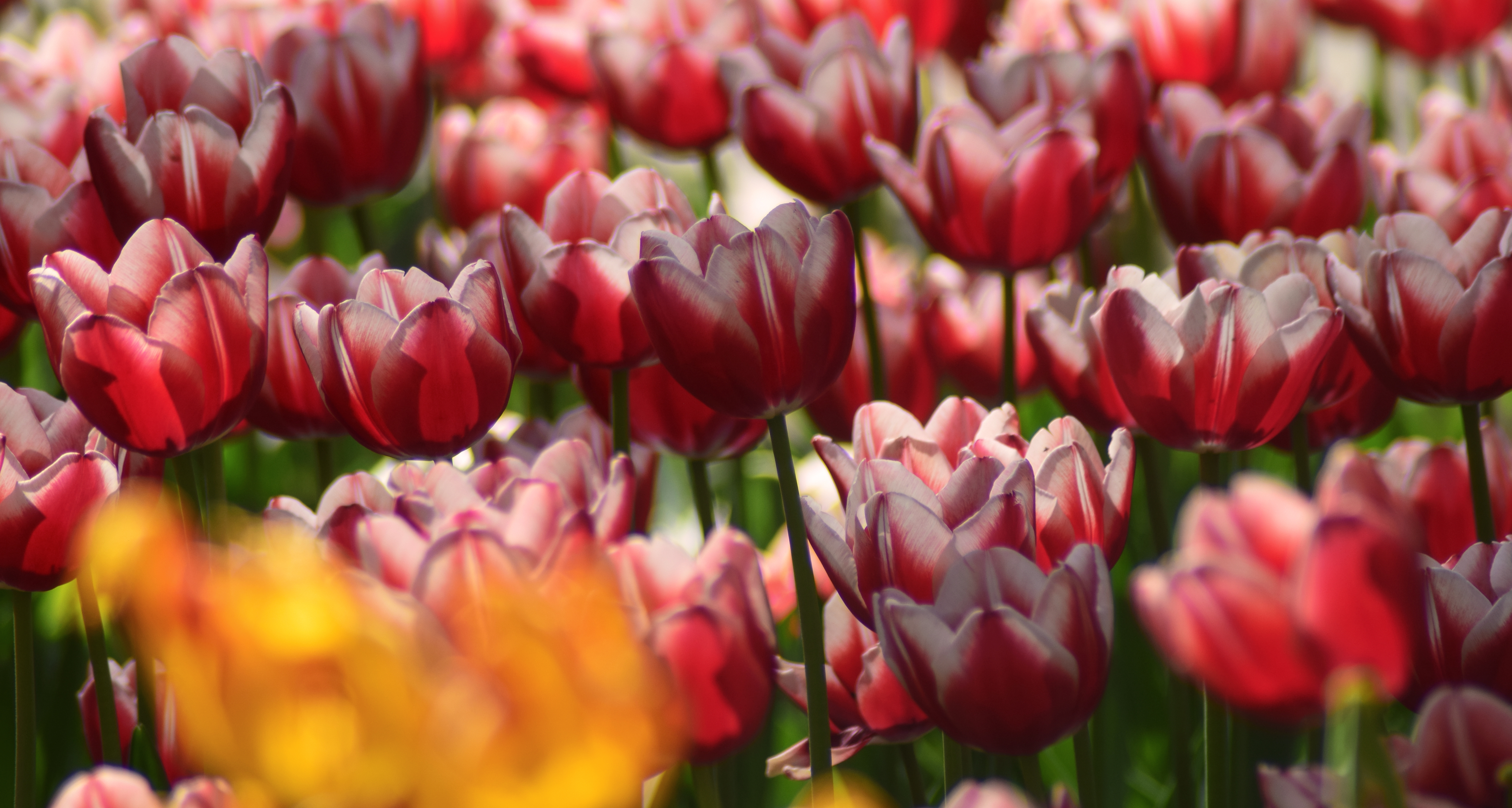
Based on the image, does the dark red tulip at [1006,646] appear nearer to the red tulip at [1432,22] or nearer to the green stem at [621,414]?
the green stem at [621,414]

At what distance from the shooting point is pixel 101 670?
71cm

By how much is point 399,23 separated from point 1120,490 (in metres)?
0.87

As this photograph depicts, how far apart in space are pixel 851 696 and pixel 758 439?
0.87 feet

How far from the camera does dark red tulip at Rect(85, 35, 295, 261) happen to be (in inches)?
30.8

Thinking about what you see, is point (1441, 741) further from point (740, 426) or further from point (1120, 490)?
point (740, 426)

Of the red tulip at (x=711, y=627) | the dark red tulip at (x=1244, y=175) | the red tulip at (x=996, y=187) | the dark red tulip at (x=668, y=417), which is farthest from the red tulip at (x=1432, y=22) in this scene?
the red tulip at (x=711, y=627)

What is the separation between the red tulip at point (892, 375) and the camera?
100cm

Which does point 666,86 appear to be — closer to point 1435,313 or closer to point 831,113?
point 831,113

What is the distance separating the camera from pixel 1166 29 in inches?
51.1

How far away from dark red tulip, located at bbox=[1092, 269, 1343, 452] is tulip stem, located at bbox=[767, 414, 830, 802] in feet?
0.63

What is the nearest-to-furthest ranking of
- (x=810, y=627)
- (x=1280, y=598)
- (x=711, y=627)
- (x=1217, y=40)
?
(x=1280, y=598) < (x=711, y=627) < (x=810, y=627) < (x=1217, y=40)

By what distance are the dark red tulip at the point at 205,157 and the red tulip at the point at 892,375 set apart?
391mm

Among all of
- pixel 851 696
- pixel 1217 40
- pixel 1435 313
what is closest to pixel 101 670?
pixel 851 696

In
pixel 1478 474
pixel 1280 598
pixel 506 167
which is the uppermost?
pixel 506 167
